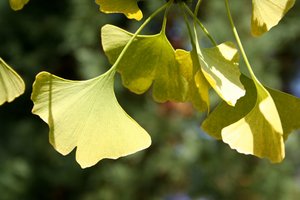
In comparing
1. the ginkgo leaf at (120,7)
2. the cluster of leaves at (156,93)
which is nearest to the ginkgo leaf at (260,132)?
the cluster of leaves at (156,93)

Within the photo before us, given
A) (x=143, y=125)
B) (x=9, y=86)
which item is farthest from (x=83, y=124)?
(x=143, y=125)

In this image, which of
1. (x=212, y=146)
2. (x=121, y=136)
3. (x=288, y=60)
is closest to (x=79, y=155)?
(x=121, y=136)

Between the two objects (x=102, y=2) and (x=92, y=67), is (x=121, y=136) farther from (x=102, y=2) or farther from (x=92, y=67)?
(x=92, y=67)

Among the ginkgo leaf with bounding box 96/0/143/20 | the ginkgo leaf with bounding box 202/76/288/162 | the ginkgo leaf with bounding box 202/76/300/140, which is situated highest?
the ginkgo leaf with bounding box 96/0/143/20

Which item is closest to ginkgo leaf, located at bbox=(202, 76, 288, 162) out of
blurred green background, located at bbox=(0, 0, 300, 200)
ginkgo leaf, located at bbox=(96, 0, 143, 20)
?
ginkgo leaf, located at bbox=(96, 0, 143, 20)

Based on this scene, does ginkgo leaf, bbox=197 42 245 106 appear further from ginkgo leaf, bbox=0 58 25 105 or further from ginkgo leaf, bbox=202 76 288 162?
ginkgo leaf, bbox=0 58 25 105

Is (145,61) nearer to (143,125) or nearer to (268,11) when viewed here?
(268,11)
